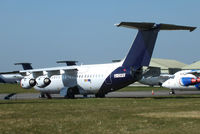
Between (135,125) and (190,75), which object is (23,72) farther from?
(135,125)

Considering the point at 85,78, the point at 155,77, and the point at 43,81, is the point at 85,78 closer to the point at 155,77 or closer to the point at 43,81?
the point at 43,81

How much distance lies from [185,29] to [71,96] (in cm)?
1499

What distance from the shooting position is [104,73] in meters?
37.9

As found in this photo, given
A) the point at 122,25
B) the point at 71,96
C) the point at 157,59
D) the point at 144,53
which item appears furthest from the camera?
the point at 157,59

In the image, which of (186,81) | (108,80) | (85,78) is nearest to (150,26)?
(108,80)

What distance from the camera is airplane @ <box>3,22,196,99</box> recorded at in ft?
112

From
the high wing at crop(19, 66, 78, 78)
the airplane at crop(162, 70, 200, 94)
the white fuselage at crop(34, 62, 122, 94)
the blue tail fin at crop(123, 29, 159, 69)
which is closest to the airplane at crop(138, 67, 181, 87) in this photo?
the blue tail fin at crop(123, 29, 159, 69)

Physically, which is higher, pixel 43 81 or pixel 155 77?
pixel 155 77

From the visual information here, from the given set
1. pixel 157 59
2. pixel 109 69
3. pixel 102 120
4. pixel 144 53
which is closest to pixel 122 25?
pixel 144 53

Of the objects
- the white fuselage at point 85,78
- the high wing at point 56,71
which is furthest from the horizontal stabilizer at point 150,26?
the high wing at point 56,71

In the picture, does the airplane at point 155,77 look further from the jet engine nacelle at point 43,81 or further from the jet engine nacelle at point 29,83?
the jet engine nacelle at point 29,83

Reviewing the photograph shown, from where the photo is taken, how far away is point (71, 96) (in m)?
41.4

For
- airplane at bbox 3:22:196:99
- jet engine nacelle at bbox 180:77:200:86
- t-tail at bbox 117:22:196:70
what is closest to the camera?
t-tail at bbox 117:22:196:70

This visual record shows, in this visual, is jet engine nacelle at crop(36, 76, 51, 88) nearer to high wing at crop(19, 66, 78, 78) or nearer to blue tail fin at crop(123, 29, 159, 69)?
high wing at crop(19, 66, 78, 78)
